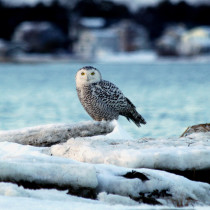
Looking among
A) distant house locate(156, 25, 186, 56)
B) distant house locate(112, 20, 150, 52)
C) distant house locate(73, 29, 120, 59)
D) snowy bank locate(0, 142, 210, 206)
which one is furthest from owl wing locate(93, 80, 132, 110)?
distant house locate(112, 20, 150, 52)

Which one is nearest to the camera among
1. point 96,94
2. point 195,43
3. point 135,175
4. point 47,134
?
point 135,175

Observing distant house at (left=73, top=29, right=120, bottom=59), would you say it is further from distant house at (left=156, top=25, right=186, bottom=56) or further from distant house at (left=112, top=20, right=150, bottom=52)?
distant house at (left=156, top=25, right=186, bottom=56)

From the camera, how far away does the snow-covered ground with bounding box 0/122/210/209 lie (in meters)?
4.99

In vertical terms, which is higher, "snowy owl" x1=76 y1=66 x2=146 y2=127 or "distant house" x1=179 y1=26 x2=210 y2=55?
"distant house" x1=179 y1=26 x2=210 y2=55

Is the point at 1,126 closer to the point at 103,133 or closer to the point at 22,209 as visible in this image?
the point at 103,133

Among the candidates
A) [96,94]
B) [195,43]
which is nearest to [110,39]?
[195,43]

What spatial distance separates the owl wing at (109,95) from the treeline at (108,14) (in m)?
107

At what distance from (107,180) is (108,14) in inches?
5420

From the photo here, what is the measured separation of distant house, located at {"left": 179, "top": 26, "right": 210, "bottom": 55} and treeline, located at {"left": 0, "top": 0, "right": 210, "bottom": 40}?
13.1 meters

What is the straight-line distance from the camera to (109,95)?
9797mm

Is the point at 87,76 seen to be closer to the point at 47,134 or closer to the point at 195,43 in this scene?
the point at 47,134

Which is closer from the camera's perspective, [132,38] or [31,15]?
[132,38]

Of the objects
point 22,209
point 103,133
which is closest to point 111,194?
point 22,209

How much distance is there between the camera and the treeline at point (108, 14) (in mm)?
122625
